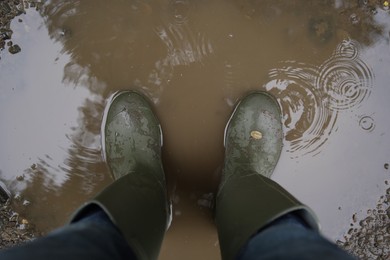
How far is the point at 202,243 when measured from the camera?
63.7 inches

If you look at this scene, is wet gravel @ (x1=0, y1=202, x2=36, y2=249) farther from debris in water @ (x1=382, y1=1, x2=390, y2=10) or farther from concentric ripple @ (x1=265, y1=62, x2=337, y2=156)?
debris in water @ (x1=382, y1=1, x2=390, y2=10)

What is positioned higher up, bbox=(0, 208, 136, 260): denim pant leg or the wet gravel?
bbox=(0, 208, 136, 260): denim pant leg

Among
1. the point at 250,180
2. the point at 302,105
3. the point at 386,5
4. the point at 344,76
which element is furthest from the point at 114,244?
the point at 386,5

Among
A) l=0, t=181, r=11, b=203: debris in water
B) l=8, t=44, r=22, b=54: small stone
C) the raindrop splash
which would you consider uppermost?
l=8, t=44, r=22, b=54: small stone

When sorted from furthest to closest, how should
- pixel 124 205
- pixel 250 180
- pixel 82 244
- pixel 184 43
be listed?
pixel 184 43
pixel 250 180
pixel 124 205
pixel 82 244

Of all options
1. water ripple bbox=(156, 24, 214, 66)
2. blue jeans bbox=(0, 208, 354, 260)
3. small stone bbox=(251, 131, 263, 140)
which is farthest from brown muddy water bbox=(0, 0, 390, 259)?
blue jeans bbox=(0, 208, 354, 260)

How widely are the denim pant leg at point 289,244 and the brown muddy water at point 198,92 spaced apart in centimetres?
61

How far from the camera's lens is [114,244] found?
0.98m

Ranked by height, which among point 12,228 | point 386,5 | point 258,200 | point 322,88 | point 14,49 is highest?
point 386,5

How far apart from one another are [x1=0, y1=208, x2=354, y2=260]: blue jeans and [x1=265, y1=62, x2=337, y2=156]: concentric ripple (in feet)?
1.98

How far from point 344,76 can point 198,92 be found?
0.58 metres

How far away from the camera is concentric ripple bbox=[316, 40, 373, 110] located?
1.58 metres

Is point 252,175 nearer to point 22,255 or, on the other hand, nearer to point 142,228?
point 142,228

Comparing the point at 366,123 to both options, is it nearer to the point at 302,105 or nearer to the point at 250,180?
the point at 302,105
